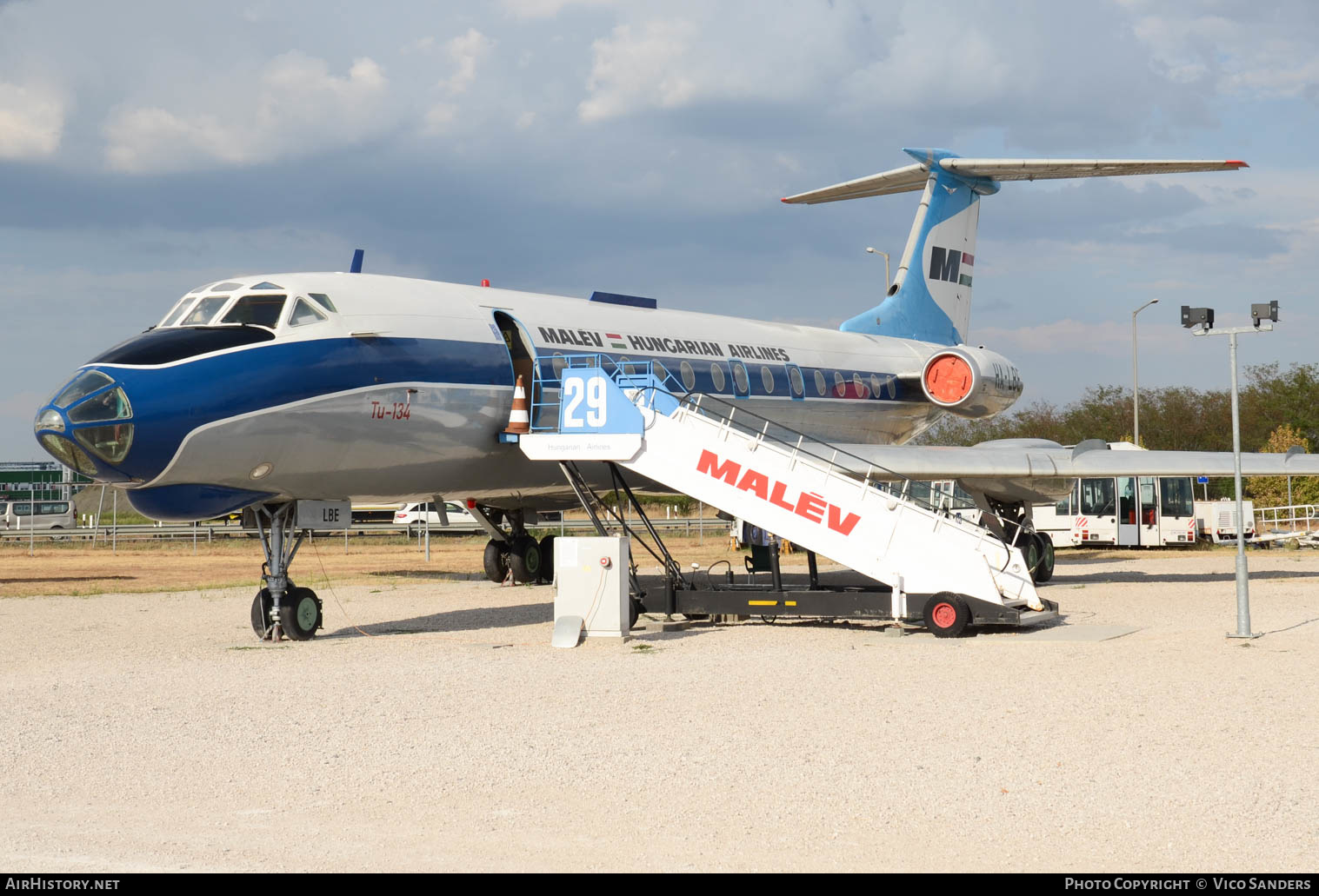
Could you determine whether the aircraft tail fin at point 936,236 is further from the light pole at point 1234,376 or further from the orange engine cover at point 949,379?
the light pole at point 1234,376

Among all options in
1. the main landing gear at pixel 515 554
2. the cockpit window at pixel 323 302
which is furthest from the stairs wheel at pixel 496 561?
the cockpit window at pixel 323 302

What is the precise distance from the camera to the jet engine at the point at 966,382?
78.0 feet

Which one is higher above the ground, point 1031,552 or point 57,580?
point 1031,552

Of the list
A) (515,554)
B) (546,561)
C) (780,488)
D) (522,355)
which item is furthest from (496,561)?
(780,488)

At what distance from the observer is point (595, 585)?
15.2 meters

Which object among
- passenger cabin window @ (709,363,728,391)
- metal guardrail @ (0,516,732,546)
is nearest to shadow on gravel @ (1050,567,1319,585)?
passenger cabin window @ (709,363,728,391)

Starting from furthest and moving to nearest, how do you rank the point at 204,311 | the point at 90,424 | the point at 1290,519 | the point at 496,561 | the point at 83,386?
the point at 1290,519 → the point at 496,561 → the point at 204,311 → the point at 83,386 → the point at 90,424

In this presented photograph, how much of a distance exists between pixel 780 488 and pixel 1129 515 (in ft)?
94.6

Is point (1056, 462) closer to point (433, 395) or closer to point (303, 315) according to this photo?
point (433, 395)

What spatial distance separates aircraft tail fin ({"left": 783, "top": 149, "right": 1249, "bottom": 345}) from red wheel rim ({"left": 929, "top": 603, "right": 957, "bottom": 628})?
11853mm

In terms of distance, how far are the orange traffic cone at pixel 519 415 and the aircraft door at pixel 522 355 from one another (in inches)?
5.0

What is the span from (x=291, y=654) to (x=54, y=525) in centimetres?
5134

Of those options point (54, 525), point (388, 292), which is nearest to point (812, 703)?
point (388, 292)
